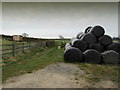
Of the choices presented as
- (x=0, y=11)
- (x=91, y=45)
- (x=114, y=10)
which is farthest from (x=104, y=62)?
(x=0, y=11)

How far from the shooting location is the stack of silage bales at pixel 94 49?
29.7 ft

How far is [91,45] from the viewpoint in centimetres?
1028

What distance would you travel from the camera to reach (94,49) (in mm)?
10164

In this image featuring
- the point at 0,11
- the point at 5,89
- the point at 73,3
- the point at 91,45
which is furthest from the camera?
the point at 91,45

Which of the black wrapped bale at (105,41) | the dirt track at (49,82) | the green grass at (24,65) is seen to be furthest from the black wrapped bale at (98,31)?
the dirt track at (49,82)

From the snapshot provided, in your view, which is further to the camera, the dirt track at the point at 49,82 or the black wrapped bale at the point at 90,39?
the black wrapped bale at the point at 90,39

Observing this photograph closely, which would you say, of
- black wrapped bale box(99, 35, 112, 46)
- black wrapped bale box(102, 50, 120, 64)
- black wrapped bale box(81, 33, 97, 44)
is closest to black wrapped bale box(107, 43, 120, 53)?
black wrapped bale box(99, 35, 112, 46)

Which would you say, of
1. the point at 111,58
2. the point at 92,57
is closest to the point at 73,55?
the point at 92,57

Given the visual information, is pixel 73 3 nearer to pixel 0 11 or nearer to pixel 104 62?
pixel 0 11

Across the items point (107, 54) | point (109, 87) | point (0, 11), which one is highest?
point (0, 11)

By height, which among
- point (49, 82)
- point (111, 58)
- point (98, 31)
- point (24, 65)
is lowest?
point (49, 82)

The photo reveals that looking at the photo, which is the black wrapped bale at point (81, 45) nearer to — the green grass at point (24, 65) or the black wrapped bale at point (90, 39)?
the black wrapped bale at point (90, 39)

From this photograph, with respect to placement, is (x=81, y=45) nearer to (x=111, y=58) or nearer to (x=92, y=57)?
(x=92, y=57)

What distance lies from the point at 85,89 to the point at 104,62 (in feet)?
15.8
